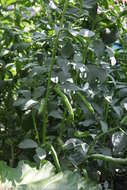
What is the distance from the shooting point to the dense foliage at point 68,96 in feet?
4.33

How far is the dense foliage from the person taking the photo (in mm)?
1319

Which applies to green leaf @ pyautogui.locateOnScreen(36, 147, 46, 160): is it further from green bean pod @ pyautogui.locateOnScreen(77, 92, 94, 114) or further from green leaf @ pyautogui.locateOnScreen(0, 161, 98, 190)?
green bean pod @ pyautogui.locateOnScreen(77, 92, 94, 114)

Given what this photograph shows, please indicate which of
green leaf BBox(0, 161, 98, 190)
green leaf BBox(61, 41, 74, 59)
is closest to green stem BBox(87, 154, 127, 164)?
green leaf BBox(0, 161, 98, 190)

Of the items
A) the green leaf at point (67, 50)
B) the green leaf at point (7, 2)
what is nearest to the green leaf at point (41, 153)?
the green leaf at point (67, 50)

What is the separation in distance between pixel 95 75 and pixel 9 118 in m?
0.53

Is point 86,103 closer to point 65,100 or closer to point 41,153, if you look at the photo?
point 65,100

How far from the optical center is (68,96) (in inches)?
59.3

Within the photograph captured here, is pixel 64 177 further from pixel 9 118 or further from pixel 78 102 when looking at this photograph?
pixel 9 118

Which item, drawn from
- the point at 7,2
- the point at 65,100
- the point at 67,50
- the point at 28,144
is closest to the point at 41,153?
the point at 28,144

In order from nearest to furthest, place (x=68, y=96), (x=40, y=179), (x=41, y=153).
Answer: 1. (x=40, y=179)
2. (x=41, y=153)
3. (x=68, y=96)

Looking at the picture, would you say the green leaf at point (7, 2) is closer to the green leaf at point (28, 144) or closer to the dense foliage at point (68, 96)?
the dense foliage at point (68, 96)

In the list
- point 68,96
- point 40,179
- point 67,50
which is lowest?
point 40,179

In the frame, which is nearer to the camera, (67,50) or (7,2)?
(67,50)

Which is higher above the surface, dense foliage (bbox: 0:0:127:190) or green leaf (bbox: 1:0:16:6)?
green leaf (bbox: 1:0:16:6)
